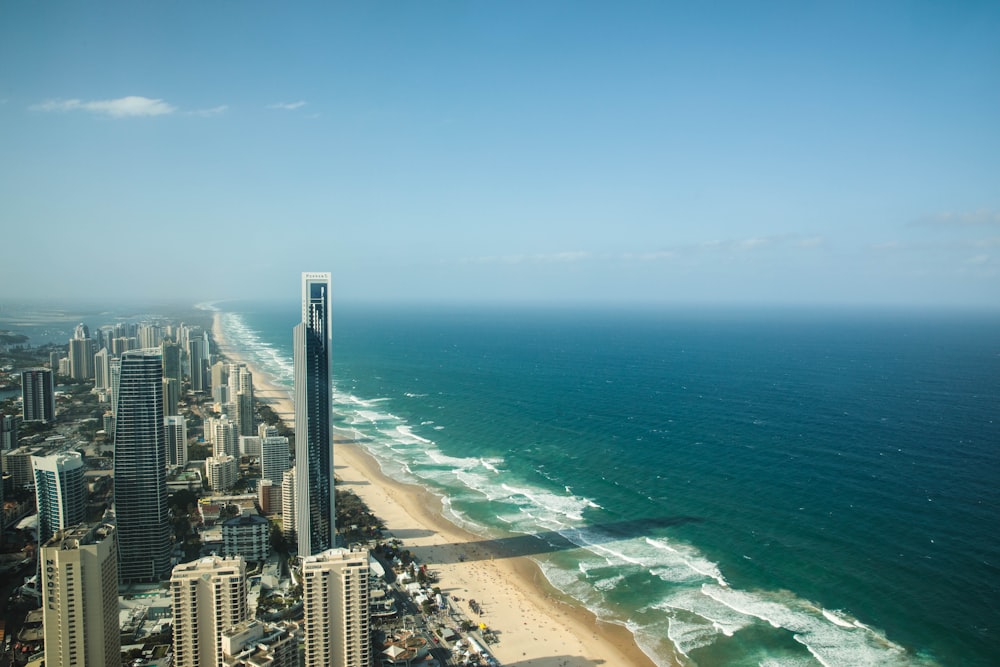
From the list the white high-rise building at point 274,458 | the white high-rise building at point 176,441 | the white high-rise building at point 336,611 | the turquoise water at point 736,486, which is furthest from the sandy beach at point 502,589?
the white high-rise building at point 176,441

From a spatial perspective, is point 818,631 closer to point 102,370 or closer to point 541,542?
point 541,542

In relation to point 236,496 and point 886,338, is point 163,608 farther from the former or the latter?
point 886,338

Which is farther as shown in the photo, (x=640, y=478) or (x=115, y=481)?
(x=640, y=478)

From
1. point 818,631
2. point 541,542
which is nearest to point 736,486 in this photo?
point 541,542

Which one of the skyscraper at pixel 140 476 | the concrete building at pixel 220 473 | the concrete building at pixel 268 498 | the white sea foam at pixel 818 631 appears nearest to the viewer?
the white sea foam at pixel 818 631

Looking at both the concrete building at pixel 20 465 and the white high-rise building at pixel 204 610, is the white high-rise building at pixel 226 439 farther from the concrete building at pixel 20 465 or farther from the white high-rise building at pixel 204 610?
the white high-rise building at pixel 204 610

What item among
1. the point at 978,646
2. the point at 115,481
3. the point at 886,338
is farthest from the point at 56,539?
the point at 886,338

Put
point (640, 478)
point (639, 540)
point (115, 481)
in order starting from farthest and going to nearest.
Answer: point (640, 478), point (639, 540), point (115, 481)

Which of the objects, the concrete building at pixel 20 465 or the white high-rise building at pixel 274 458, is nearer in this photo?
the concrete building at pixel 20 465
